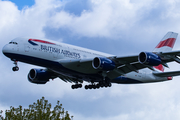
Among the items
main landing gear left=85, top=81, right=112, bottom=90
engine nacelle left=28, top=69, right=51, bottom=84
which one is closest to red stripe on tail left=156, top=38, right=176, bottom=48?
main landing gear left=85, top=81, right=112, bottom=90

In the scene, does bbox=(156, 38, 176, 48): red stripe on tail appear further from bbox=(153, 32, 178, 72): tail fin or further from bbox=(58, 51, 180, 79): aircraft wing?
bbox=(58, 51, 180, 79): aircraft wing

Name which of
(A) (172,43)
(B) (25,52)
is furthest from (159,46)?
(B) (25,52)

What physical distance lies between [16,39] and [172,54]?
17853mm

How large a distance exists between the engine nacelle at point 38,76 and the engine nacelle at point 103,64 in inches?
384

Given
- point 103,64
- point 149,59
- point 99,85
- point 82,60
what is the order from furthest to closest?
1. point 99,85
2. point 82,60
3. point 103,64
4. point 149,59

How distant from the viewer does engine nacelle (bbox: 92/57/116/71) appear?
123 feet

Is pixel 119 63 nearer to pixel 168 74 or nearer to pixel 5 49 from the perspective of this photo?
pixel 168 74

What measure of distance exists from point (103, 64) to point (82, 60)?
283 centimetres

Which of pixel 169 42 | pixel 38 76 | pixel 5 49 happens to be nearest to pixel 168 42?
pixel 169 42

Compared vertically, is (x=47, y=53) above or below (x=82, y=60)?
above

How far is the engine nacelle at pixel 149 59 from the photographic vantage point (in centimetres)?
3603

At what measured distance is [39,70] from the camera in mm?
45125

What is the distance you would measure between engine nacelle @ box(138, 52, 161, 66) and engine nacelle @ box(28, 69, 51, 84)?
48.3 feet

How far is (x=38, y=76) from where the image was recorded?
147 ft
